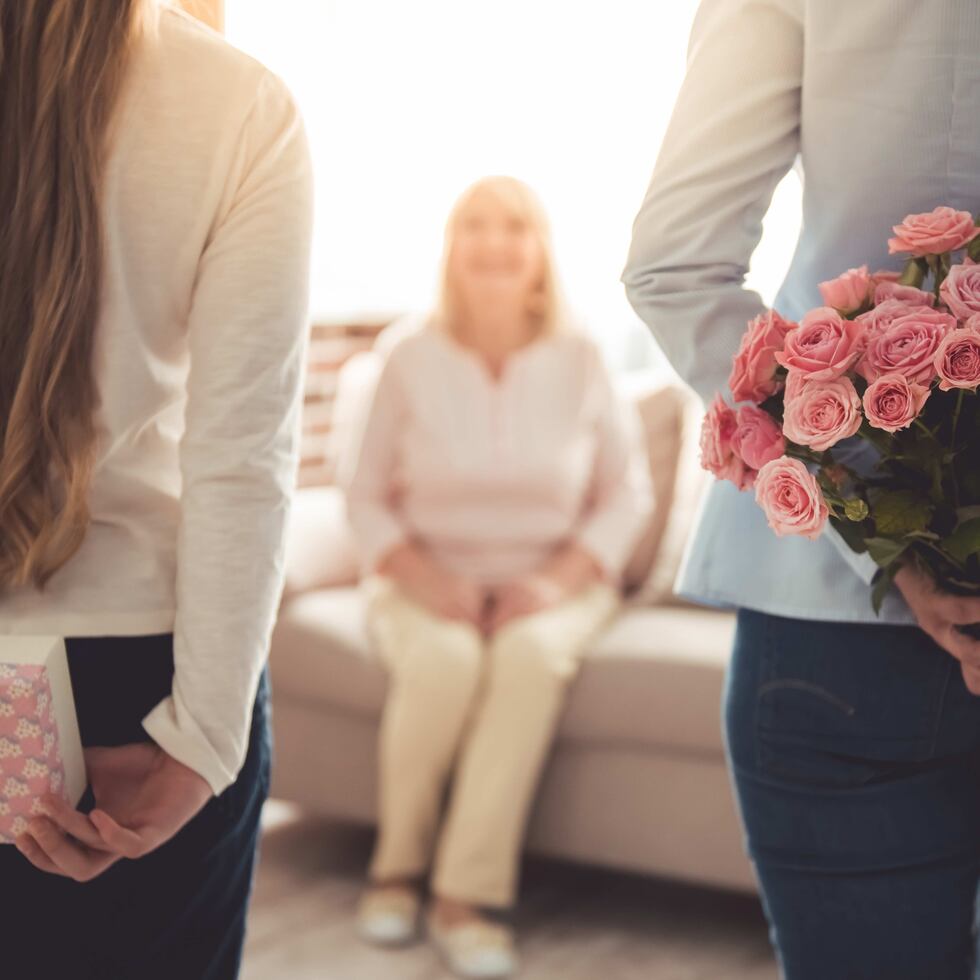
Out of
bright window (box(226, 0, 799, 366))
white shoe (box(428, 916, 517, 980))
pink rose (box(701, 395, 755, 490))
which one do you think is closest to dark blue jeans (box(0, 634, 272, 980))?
pink rose (box(701, 395, 755, 490))

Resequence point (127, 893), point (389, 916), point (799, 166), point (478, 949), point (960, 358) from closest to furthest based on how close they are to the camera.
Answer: point (960, 358)
point (127, 893)
point (799, 166)
point (478, 949)
point (389, 916)

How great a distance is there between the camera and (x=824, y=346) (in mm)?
848

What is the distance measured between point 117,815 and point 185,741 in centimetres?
8

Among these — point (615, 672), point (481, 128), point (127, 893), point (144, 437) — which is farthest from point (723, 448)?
point (481, 128)

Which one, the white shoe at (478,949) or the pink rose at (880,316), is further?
the white shoe at (478,949)

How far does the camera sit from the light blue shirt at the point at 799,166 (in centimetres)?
92

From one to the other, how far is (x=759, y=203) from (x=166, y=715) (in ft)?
1.86

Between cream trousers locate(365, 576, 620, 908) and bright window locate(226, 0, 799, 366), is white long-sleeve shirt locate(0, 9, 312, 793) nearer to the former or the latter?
cream trousers locate(365, 576, 620, 908)

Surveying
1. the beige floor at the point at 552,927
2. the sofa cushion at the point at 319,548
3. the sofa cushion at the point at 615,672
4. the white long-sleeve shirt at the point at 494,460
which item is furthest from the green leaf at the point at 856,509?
the sofa cushion at the point at 319,548

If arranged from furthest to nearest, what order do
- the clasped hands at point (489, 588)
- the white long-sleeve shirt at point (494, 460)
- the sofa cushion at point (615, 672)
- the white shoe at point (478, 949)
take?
the white long-sleeve shirt at point (494, 460), the clasped hands at point (489, 588), the sofa cushion at point (615, 672), the white shoe at point (478, 949)

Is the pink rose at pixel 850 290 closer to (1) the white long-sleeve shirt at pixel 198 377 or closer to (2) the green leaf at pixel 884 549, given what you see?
(2) the green leaf at pixel 884 549

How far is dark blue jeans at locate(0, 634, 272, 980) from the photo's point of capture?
35.9 inches

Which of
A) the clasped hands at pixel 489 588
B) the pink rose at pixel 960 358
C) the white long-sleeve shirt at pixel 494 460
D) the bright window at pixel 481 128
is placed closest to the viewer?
the pink rose at pixel 960 358

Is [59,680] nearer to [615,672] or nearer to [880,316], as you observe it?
[880,316]
